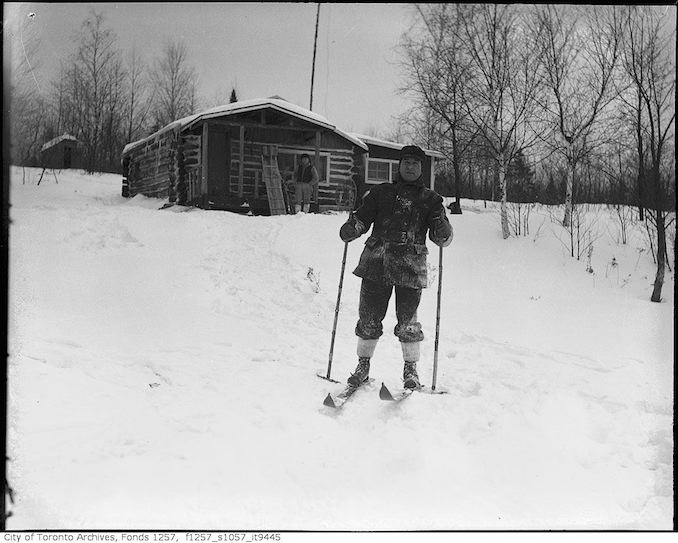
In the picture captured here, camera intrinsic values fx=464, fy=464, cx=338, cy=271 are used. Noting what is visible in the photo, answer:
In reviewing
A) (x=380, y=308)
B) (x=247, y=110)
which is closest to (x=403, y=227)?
(x=380, y=308)

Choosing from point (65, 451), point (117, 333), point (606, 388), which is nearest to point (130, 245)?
point (117, 333)

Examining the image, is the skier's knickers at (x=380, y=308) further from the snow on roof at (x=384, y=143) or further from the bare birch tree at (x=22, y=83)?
the bare birch tree at (x=22, y=83)

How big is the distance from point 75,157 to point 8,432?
2.30 m

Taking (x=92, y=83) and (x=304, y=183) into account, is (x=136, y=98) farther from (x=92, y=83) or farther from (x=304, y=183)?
(x=304, y=183)

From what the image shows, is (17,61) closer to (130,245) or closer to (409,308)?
(130,245)

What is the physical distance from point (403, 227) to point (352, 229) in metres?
0.39

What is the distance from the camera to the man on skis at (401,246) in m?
3.48

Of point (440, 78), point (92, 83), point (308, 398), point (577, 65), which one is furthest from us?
point (440, 78)

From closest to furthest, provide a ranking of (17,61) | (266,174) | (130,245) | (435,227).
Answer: (17,61) < (435,227) < (130,245) < (266,174)

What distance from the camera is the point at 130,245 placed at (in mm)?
4555

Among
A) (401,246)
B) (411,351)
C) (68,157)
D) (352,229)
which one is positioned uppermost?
(68,157)

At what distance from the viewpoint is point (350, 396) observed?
3281 mm

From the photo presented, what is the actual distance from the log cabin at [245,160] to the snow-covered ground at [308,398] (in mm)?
1007

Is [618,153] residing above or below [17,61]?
below
